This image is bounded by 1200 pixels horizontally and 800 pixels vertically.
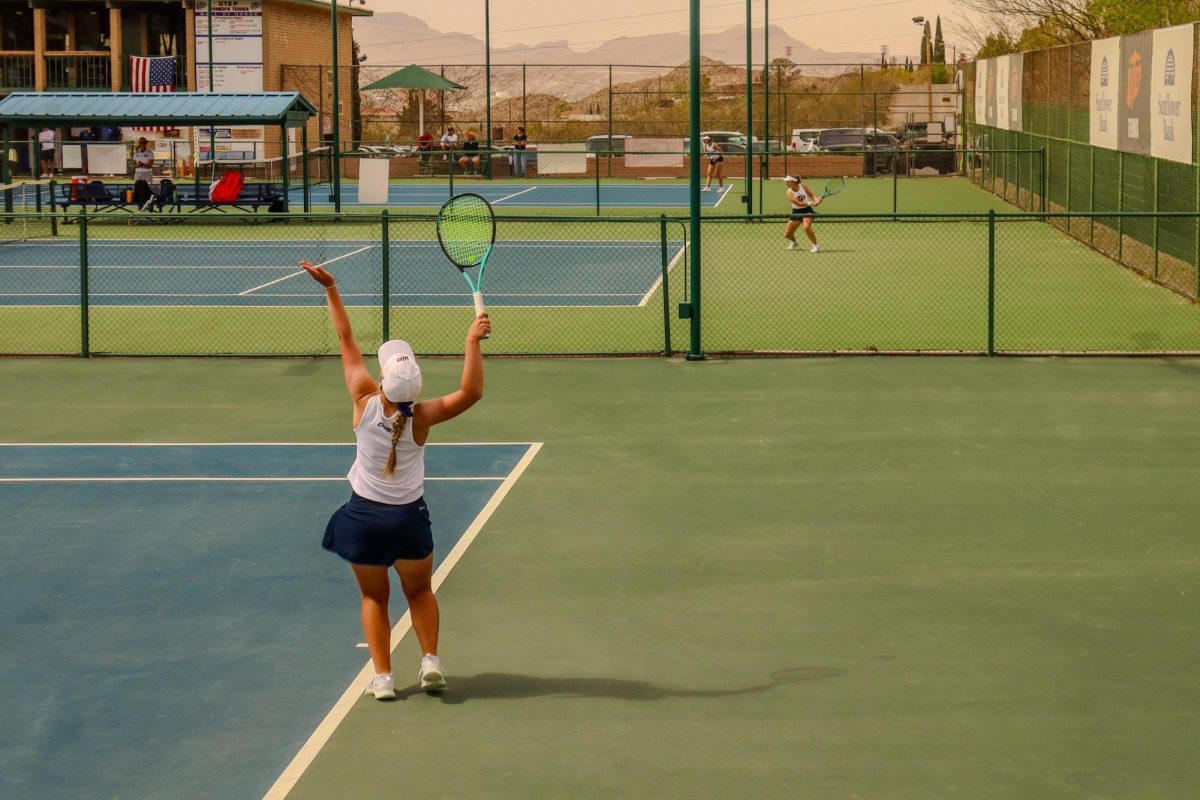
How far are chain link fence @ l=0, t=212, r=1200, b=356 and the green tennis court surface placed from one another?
365 cm

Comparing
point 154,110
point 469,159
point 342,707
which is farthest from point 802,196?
point 469,159

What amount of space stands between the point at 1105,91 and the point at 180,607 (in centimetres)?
2348

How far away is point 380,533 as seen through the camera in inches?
311

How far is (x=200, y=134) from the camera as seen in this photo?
192ft

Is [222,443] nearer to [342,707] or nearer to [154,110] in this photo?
[342,707]

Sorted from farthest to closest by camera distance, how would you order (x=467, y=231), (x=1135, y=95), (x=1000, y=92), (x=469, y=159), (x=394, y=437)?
(x=469, y=159) → (x=1000, y=92) → (x=1135, y=95) → (x=467, y=231) → (x=394, y=437)

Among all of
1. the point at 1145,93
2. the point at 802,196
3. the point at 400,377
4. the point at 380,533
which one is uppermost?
the point at 1145,93

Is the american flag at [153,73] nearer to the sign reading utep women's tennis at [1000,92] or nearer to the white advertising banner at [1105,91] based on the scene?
the sign reading utep women's tennis at [1000,92]

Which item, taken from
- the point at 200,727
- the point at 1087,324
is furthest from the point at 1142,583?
the point at 1087,324

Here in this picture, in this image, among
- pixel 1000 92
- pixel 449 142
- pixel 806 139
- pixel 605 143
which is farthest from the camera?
pixel 806 139

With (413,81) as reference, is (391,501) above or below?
below

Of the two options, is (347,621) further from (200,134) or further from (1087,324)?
(200,134)

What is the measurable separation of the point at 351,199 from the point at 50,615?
129 ft

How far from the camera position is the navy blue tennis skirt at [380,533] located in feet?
25.9
